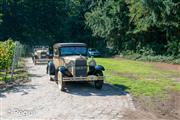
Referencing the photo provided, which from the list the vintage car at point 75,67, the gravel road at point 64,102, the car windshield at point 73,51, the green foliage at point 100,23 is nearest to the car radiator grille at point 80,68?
the vintage car at point 75,67

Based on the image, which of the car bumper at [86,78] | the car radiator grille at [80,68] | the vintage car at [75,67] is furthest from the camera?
the car radiator grille at [80,68]

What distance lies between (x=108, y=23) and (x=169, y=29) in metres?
12.0

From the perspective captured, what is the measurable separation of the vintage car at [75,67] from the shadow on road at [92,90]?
→ 46 centimetres

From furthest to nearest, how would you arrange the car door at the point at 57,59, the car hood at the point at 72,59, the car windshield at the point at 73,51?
the car windshield at the point at 73,51, the car door at the point at 57,59, the car hood at the point at 72,59

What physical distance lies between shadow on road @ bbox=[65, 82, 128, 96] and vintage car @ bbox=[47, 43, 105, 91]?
18.2 inches

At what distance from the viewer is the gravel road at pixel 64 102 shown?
12.9 metres

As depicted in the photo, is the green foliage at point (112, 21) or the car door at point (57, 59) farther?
the green foliage at point (112, 21)

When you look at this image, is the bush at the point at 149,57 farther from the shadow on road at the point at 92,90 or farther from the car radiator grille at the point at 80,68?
the car radiator grille at the point at 80,68

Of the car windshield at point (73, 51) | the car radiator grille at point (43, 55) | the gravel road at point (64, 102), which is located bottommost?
the gravel road at point (64, 102)

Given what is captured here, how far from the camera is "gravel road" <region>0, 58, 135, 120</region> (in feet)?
42.5

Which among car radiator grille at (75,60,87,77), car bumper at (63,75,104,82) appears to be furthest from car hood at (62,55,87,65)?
car bumper at (63,75,104,82)

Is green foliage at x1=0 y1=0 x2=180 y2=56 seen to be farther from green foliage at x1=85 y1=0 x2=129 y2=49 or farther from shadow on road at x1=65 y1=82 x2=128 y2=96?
shadow on road at x1=65 y1=82 x2=128 y2=96

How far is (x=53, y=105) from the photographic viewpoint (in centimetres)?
1466

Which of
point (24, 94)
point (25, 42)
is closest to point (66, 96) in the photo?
point (24, 94)
